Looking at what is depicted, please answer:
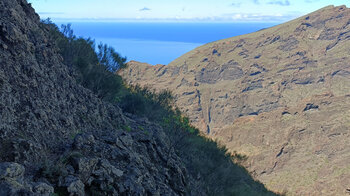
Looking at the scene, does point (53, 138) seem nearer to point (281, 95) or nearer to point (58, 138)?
point (58, 138)

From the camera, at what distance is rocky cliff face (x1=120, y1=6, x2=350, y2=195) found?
78.9 meters

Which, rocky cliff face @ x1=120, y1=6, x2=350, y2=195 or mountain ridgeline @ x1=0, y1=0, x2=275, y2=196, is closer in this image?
mountain ridgeline @ x1=0, y1=0, x2=275, y2=196

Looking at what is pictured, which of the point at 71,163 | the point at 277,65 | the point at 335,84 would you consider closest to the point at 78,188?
the point at 71,163

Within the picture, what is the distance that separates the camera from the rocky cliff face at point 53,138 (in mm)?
7102

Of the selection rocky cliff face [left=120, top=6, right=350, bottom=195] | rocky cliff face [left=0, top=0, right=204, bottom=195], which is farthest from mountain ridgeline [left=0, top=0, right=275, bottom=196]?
rocky cliff face [left=120, top=6, right=350, bottom=195]

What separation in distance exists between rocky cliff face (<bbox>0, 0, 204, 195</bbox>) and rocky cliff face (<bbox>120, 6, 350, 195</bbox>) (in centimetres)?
5891

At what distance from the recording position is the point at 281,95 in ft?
498

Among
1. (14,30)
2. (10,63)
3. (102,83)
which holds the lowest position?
(102,83)

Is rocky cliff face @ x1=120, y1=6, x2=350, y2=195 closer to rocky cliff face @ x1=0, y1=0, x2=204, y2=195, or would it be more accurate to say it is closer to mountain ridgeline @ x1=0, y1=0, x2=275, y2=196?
mountain ridgeline @ x1=0, y1=0, x2=275, y2=196

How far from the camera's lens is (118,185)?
842cm

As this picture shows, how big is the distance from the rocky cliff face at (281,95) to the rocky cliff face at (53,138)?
5891cm

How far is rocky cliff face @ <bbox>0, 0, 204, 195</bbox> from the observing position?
23.3 feet

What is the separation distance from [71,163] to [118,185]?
139 cm

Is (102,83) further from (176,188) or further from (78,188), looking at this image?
(78,188)
